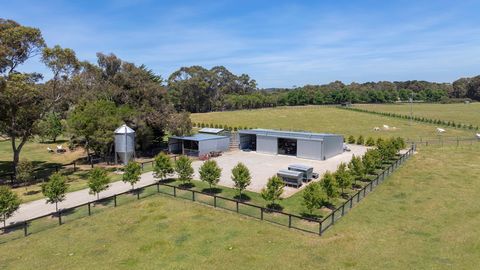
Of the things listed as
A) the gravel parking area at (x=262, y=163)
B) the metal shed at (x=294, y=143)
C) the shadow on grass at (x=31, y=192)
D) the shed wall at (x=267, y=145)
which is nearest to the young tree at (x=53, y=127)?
the shadow on grass at (x=31, y=192)

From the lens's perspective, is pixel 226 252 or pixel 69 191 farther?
pixel 69 191

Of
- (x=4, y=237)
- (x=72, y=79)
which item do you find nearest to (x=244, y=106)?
(x=72, y=79)

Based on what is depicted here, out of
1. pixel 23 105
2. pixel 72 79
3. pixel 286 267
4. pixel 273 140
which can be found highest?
pixel 72 79

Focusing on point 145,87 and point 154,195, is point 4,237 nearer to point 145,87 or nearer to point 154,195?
point 154,195

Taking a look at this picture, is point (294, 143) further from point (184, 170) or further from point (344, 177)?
point (184, 170)

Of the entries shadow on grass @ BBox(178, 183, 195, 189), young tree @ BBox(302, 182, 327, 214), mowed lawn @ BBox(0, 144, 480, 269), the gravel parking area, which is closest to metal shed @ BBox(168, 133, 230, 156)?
the gravel parking area

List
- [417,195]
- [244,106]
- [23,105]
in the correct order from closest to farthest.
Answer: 1. [417,195]
2. [23,105]
3. [244,106]

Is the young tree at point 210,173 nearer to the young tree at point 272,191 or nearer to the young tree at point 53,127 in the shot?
the young tree at point 272,191

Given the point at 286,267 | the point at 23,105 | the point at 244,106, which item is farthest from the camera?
the point at 244,106
